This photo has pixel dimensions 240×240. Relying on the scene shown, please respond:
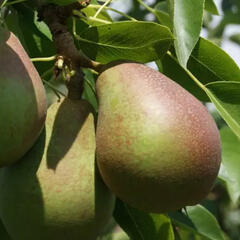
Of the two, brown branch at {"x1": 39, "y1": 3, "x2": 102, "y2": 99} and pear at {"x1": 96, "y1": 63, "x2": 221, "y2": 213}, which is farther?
brown branch at {"x1": 39, "y1": 3, "x2": 102, "y2": 99}

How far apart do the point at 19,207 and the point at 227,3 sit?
2228mm

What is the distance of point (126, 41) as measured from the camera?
148cm

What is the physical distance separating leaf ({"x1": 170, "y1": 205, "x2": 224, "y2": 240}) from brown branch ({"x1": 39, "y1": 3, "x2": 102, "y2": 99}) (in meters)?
0.49

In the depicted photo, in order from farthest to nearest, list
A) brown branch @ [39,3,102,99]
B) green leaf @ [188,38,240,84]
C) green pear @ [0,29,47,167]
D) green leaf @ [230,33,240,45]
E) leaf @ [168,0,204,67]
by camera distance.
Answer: green leaf @ [230,33,240,45]
green leaf @ [188,38,240,84]
brown branch @ [39,3,102,99]
leaf @ [168,0,204,67]
green pear @ [0,29,47,167]

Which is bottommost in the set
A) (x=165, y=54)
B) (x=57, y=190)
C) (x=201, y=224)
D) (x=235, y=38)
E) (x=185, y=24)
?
(x=235, y=38)

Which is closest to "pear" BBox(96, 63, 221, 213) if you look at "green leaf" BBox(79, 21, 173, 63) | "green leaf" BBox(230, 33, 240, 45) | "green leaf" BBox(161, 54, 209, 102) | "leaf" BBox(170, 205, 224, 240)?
"green leaf" BBox(79, 21, 173, 63)

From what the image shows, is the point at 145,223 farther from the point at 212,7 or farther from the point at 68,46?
the point at 212,7

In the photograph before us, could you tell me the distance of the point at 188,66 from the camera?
1.63 metres

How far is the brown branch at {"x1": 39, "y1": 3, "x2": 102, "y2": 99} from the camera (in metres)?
1.48

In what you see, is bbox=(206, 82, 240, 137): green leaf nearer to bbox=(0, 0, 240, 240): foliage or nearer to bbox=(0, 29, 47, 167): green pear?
bbox=(0, 0, 240, 240): foliage

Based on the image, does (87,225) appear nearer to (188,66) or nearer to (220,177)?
(188,66)

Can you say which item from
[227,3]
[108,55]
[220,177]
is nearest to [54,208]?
[108,55]

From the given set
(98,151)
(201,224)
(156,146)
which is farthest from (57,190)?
(201,224)

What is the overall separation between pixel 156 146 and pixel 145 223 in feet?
1.38
